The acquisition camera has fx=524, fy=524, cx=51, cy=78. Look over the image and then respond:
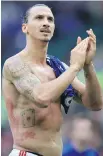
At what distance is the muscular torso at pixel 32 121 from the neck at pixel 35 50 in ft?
0.24

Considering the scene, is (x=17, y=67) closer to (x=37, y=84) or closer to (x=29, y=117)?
(x=37, y=84)

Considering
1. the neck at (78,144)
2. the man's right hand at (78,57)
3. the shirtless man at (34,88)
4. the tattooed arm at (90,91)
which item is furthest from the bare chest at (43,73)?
the neck at (78,144)

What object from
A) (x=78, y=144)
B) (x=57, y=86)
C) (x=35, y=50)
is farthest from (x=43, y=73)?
(x=78, y=144)

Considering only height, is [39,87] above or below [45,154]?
Result: above

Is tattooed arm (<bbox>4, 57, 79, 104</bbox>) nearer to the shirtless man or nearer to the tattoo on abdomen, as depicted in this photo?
the shirtless man

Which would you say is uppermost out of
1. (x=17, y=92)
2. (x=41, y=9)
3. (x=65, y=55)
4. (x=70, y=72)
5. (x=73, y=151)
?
(x=41, y=9)

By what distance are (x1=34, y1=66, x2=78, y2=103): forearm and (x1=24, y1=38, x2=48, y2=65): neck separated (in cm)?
39

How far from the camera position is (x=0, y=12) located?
5938 millimetres

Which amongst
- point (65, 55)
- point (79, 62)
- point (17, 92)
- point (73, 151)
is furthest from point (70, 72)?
point (65, 55)

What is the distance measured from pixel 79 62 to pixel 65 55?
268 centimetres

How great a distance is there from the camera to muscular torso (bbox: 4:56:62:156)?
332cm

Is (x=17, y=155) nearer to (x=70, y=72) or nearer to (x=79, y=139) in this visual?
(x=70, y=72)

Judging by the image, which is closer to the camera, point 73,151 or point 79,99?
point 79,99

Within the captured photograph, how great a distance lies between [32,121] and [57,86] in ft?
1.40
